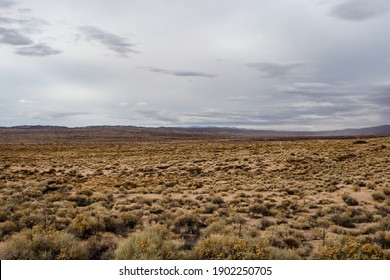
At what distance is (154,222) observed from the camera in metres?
11.9

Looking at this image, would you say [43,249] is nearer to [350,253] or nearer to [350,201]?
[350,253]

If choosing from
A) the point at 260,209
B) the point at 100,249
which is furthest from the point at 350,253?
the point at 260,209

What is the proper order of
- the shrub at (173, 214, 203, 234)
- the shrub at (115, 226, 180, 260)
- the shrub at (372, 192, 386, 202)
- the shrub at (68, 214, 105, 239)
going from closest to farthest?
1. the shrub at (115, 226, 180, 260)
2. the shrub at (68, 214, 105, 239)
3. the shrub at (173, 214, 203, 234)
4. the shrub at (372, 192, 386, 202)

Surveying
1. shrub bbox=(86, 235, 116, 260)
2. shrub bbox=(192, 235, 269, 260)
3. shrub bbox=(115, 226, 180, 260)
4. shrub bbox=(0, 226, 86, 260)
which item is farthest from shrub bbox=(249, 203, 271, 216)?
shrub bbox=(0, 226, 86, 260)

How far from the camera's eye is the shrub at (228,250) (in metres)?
7.02

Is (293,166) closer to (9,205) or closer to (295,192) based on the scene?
(295,192)

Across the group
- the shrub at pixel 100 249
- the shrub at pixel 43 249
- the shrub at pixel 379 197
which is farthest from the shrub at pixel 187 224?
the shrub at pixel 379 197

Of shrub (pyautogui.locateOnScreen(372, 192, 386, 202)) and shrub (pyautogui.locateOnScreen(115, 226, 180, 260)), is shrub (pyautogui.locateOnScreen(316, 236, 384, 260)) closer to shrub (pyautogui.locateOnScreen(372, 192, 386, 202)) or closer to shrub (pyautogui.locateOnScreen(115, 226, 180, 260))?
shrub (pyautogui.locateOnScreen(115, 226, 180, 260))

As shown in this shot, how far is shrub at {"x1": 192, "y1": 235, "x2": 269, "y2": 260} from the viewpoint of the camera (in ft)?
23.0

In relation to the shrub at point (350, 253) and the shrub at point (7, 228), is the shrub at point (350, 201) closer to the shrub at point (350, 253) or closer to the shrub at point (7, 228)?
the shrub at point (350, 253)

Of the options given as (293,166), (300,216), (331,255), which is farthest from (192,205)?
(293,166)

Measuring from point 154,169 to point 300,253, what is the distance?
26.2 meters

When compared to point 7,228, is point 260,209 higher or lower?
lower

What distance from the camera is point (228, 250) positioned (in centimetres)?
722
